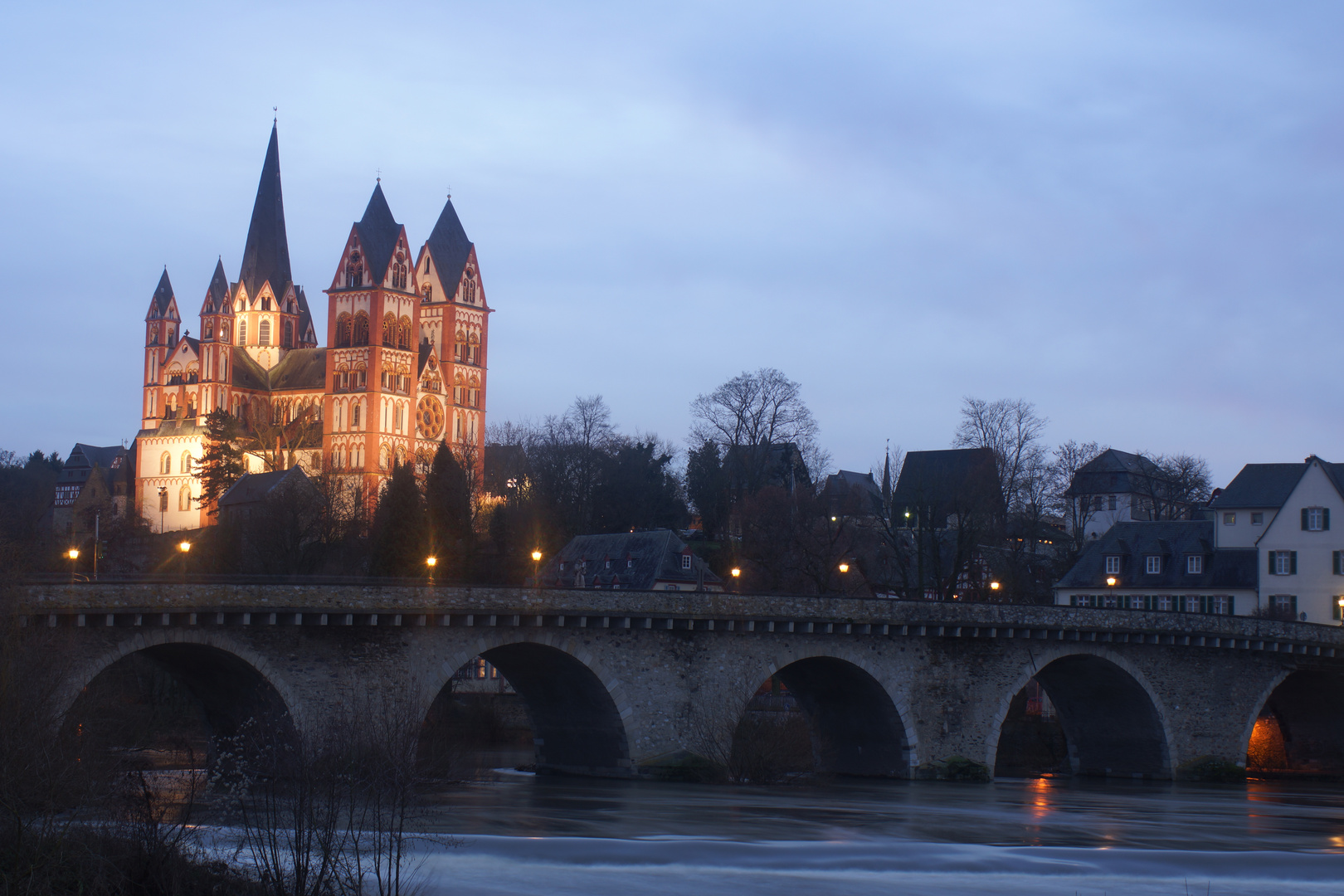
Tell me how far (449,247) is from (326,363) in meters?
17.6

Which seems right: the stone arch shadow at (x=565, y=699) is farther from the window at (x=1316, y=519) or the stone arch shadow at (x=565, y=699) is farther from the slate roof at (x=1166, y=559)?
the window at (x=1316, y=519)

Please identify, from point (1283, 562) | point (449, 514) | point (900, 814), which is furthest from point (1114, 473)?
point (900, 814)

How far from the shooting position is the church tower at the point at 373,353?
133 metres

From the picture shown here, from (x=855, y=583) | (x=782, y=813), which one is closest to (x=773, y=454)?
(x=855, y=583)

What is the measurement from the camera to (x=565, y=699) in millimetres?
46812

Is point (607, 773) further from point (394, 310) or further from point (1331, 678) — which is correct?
point (394, 310)

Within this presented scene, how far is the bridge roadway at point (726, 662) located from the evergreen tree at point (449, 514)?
113ft

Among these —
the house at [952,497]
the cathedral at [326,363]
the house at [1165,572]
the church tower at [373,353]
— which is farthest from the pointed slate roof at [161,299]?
the house at [1165,572]

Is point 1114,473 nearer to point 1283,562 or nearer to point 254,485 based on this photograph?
point 1283,562

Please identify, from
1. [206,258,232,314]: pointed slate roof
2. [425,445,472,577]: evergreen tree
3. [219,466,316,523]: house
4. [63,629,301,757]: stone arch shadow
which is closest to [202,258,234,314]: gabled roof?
[206,258,232,314]: pointed slate roof

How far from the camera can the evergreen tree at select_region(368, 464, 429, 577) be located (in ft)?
261

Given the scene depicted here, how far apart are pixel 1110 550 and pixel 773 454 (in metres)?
34.5

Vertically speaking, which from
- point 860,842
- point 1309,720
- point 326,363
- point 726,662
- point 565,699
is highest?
point 326,363

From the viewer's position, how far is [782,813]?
38.4 m
